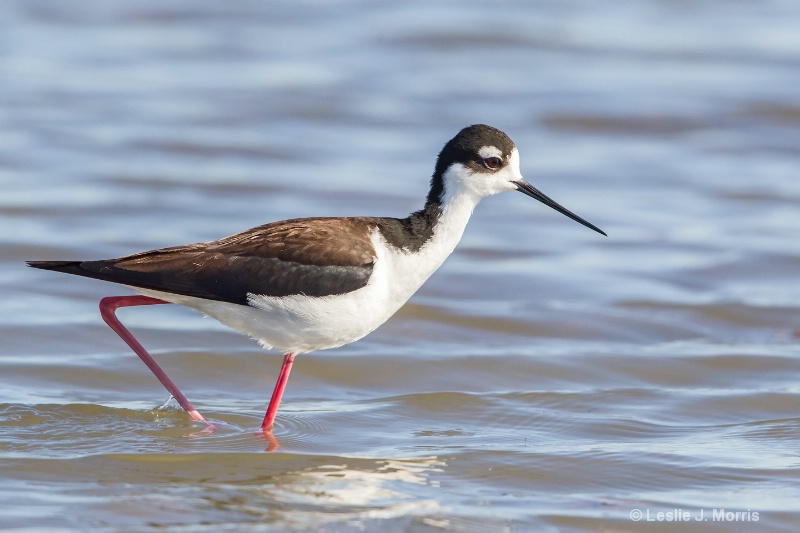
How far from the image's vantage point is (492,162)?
7.76 meters

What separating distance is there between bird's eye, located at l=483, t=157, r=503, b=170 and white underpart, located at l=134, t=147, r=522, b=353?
0.05 metres

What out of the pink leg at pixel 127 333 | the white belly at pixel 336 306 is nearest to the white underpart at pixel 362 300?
the white belly at pixel 336 306

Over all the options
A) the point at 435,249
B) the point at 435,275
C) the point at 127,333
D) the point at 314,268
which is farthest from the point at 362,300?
the point at 435,275

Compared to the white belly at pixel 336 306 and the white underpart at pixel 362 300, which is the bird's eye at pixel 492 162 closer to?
the white underpart at pixel 362 300

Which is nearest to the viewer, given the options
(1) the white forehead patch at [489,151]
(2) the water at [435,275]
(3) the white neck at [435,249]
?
(2) the water at [435,275]

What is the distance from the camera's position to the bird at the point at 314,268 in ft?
23.9

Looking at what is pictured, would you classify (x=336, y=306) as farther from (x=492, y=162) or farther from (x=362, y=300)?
(x=492, y=162)

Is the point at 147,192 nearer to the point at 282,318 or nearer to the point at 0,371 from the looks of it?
the point at 0,371

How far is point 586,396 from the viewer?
331 inches

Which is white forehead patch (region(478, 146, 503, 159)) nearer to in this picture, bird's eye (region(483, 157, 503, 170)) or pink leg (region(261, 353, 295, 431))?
bird's eye (region(483, 157, 503, 170))

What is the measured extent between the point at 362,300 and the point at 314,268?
0.33m

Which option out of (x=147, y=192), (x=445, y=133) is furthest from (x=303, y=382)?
(x=445, y=133)

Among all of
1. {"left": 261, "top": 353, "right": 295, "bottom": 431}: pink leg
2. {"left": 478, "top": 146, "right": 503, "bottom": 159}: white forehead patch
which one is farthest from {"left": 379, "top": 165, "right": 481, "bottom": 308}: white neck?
{"left": 261, "top": 353, "right": 295, "bottom": 431}: pink leg

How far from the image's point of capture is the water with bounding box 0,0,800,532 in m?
6.70
